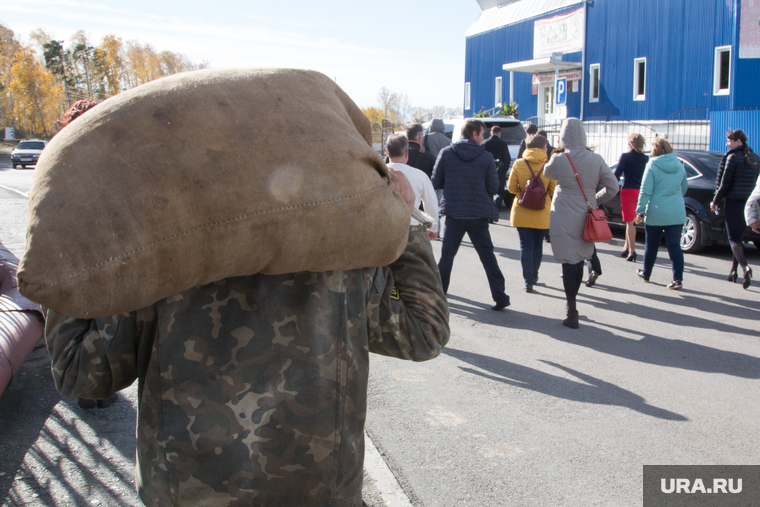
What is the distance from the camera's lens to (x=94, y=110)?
1.34 m

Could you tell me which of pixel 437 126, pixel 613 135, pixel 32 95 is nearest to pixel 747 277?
pixel 437 126

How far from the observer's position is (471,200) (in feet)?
21.8

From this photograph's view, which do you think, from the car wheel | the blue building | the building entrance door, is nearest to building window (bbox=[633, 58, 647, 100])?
the blue building

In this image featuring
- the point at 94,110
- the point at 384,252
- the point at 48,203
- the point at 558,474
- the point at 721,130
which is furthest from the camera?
the point at 721,130

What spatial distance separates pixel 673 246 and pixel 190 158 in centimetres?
748

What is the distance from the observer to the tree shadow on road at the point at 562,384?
4387 mm

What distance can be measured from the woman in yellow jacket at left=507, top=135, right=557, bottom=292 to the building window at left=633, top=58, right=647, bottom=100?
21260mm

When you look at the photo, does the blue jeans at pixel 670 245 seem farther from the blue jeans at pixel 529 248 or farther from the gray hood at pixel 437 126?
the gray hood at pixel 437 126

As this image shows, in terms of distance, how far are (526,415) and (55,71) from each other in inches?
3108

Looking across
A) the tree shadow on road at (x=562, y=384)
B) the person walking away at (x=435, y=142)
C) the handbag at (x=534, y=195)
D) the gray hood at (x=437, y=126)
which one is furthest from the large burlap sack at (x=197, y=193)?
the gray hood at (x=437, y=126)

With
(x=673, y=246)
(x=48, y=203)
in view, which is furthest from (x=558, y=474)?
(x=673, y=246)

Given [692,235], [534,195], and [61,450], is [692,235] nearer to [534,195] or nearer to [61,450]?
[534,195]

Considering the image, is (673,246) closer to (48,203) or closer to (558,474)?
(558,474)

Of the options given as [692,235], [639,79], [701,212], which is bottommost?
[692,235]
